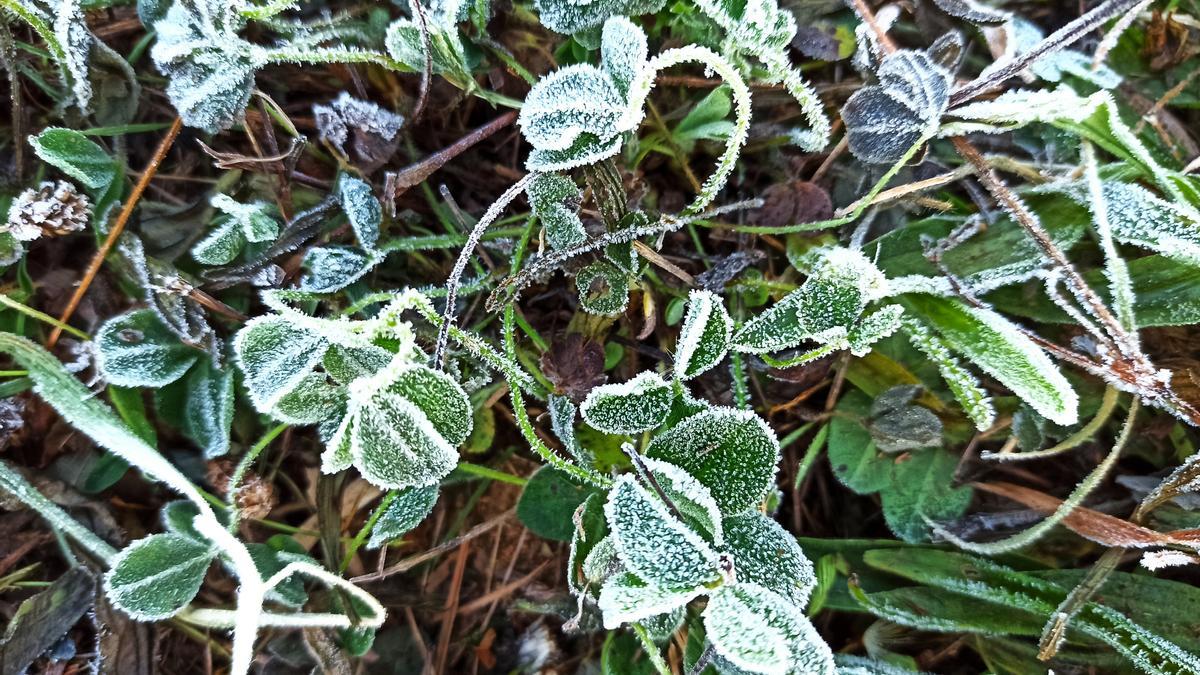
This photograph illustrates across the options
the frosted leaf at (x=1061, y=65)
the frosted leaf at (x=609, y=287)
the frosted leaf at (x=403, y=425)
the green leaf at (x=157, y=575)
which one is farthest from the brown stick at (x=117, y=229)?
the frosted leaf at (x=1061, y=65)

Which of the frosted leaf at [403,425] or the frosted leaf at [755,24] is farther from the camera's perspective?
the frosted leaf at [755,24]

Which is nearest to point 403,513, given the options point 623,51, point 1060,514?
point 623,51

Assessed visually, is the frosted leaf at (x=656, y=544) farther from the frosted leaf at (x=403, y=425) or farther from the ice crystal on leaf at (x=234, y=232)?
the ice crystal on leaf at (x=234, y=232)

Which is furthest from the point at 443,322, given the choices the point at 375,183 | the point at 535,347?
the point at 375,183

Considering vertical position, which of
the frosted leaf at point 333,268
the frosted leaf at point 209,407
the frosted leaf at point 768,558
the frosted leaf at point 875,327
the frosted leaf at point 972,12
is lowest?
the frosted leaf at point 768,558

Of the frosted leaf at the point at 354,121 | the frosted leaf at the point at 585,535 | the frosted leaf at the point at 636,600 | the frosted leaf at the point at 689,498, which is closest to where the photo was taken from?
the frosted leaf at the point at 636,600

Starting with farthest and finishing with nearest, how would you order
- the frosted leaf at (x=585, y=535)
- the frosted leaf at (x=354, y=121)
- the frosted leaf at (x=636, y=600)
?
the frosted leaf at (x=354, y=121), the frosted leaf at (x=585, y=535), the frosted leaf at (x=636, y=600)

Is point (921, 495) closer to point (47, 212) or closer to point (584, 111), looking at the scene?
point (584, 111)

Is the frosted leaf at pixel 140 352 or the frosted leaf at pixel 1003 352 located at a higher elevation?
the frosted leaf at pixel 140 352
